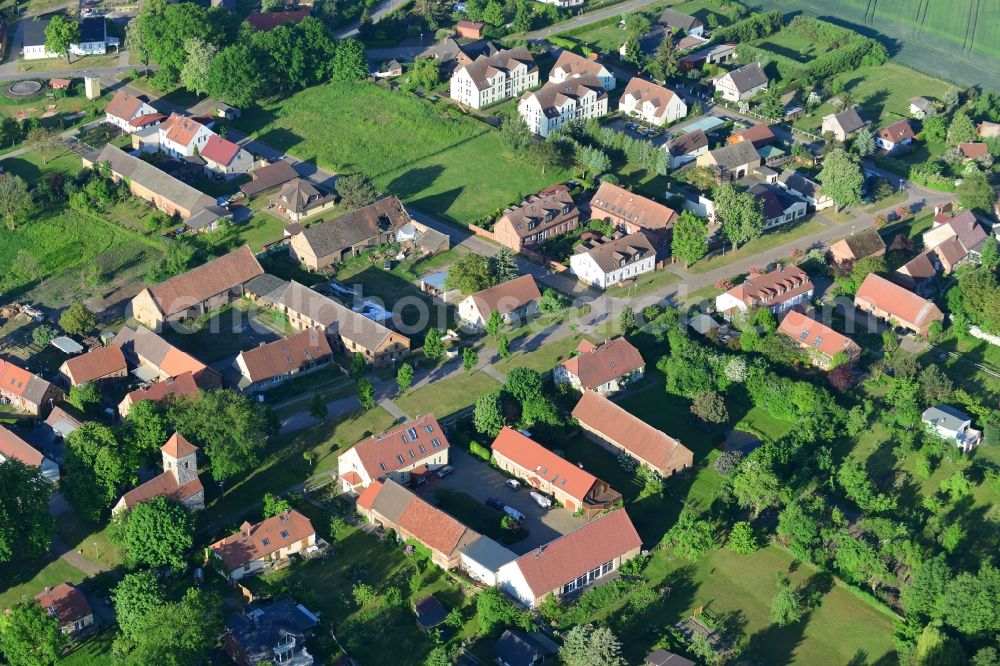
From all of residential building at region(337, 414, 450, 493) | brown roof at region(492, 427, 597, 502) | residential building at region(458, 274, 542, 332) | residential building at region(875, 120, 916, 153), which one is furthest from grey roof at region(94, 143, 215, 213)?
residential building at region(875, 120, 916, 153)

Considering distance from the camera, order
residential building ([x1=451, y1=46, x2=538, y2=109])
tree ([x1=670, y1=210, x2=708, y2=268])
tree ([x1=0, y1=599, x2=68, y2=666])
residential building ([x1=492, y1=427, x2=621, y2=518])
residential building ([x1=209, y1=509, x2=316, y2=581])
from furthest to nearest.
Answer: residential building ([x1=451, y1=46, x2=538, y2=109]), tree ([x1=670, y1=210, x2=708, y2=268]), residential building ([x1=492, y1=427, x2=621, y2=518]), residential building ([x1=209, y1=509, x2=316, y2=581]), tree ([x1=0, y1=599, x2=68, y2=666])

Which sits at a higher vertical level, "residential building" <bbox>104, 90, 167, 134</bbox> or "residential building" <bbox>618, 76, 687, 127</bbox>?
"residential building" <bbox>618, 76, 687, 127</bbox>

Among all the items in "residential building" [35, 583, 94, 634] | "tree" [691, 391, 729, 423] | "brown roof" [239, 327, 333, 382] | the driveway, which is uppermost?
"tree" [691, 391, 729, 423]

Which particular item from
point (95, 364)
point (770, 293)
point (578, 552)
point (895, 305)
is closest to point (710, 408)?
point (770, 293)

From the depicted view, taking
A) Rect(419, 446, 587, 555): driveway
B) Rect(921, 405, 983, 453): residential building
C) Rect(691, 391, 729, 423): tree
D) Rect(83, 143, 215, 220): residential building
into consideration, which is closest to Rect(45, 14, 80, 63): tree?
Rect(83, 143, 215, 220): residential building

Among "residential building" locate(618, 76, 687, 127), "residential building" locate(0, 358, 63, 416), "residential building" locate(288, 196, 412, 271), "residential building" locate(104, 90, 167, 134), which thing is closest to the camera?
"residential building" locate(0, 358, 63, 416)

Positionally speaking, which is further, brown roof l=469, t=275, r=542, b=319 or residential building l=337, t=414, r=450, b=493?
brown roof l=469, t=275, r=542, b=319

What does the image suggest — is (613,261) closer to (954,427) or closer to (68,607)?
(954,427)

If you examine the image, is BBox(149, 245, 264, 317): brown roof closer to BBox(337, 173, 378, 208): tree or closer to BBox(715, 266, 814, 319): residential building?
BBox(337, 173, 378, 208): tree
